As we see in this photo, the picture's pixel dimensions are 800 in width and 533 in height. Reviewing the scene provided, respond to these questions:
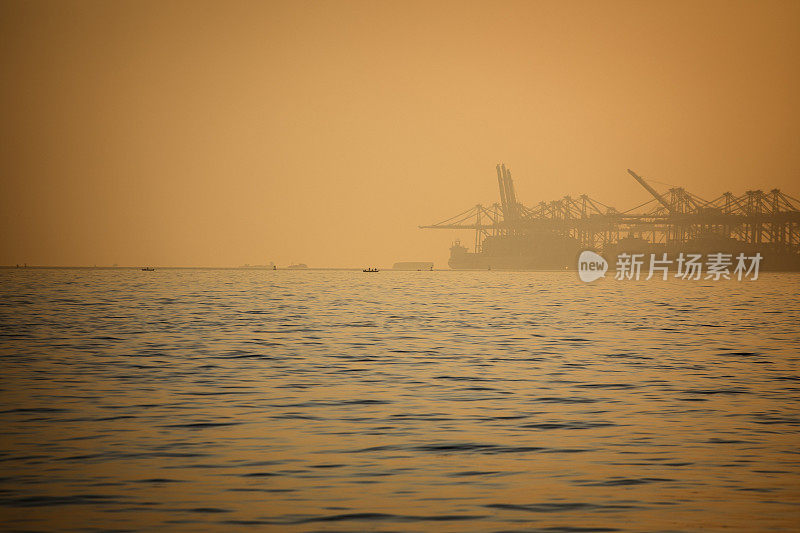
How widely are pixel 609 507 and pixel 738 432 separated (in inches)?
207

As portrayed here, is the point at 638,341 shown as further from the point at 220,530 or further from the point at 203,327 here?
the point at 220,530

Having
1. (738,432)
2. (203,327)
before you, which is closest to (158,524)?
(738,432)

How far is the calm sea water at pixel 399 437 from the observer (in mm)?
9430

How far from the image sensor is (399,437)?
1356cm

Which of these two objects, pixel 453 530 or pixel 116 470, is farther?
pixel 116 470

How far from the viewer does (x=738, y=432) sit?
46.4 ft

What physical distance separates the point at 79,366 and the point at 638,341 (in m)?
17.7

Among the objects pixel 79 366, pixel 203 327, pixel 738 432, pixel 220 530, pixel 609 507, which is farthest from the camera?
pixel 203 327

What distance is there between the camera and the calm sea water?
30.9 feet

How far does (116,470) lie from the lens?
11195 millimetres

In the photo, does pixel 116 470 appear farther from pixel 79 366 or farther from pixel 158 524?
pixel 79 366

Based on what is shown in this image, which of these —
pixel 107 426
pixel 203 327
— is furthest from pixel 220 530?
pixel 203 327

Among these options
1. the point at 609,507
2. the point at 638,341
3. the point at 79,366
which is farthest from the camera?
the point at 638,341

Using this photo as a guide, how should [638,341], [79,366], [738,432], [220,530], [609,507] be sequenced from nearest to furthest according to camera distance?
1. [220,530]
2. [609,507]
3. [738,432]
4. [79,366]
5. [638,341]
